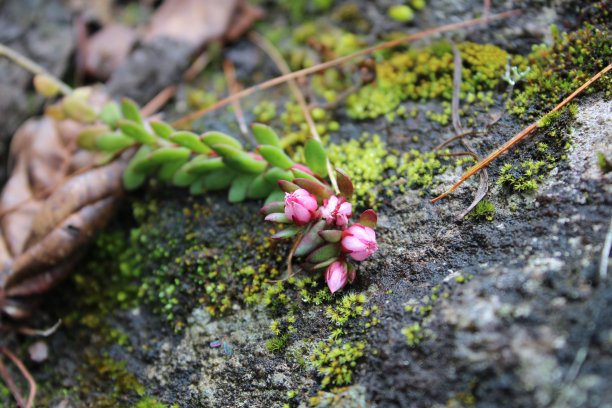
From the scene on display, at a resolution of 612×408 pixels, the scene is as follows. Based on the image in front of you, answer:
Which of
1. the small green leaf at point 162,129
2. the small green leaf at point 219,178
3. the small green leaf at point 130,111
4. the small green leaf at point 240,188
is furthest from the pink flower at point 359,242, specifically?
the small green leaf at point 130,111

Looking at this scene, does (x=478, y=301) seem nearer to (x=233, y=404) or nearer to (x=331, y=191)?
(x=331, y=191)

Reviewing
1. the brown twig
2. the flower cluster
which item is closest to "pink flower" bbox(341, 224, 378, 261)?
the flower cluster

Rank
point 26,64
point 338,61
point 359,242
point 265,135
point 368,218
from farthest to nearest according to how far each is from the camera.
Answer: point 26,64 → point 338,61 → point 265,135 → point 368,218 → point 359,242

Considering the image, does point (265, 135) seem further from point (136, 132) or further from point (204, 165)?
point (136, 132)

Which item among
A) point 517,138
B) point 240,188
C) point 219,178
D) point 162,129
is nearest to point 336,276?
point 240,188

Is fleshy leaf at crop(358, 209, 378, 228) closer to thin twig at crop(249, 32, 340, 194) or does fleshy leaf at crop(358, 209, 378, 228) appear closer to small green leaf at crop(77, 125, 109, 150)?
thin twig at crop(249, 32, 340, 194)
